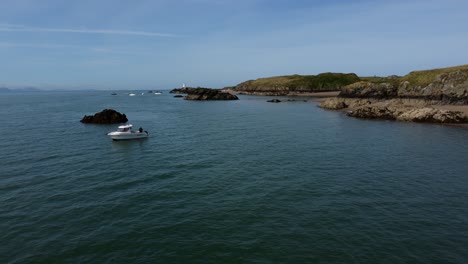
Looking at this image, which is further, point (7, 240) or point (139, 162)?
point (139, 162)

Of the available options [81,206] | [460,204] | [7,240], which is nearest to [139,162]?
[81,206]

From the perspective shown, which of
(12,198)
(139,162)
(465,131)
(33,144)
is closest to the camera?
(12,198)

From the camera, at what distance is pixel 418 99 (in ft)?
290

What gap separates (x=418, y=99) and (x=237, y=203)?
85.3 meters

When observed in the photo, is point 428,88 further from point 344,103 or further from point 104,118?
point 104,118

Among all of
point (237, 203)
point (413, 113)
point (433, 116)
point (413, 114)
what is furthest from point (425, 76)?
point (237, 203)

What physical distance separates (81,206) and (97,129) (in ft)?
147

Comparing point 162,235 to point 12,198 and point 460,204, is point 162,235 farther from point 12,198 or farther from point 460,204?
point 460,204

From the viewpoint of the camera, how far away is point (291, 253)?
1730cm

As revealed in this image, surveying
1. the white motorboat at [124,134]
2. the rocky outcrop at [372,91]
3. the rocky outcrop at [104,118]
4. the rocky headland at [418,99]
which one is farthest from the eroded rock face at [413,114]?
the rocky outcrop at [104,118]

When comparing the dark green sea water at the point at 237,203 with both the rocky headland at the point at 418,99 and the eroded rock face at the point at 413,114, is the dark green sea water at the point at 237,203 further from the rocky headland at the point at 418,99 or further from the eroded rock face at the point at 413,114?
the rocky headland at the point at 418,99

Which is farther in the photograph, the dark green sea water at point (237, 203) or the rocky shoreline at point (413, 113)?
the rocky shoreline at point (413, 113)

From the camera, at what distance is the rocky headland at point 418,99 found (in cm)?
6838

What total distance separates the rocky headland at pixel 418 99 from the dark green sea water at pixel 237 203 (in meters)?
23.6
